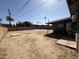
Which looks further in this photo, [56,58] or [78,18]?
[56,58]

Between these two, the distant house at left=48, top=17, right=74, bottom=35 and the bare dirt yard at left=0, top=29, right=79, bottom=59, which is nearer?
the bare dirt yard at left=0, top=29, right=79, bottom=59

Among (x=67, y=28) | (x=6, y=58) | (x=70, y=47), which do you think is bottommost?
(x=6, y=58)

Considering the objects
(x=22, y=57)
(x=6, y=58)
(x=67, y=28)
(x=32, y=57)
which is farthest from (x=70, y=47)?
(x=67, y=28)

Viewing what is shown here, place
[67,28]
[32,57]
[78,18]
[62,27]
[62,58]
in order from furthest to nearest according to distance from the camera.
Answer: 1. [62,27]
2. [67,28]
3. [32,57]
4. [62,58]
5. [78,18]

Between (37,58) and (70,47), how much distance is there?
3630mm

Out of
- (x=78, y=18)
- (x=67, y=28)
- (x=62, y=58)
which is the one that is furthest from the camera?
(x=67, y=28)

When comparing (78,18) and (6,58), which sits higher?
(78,18)

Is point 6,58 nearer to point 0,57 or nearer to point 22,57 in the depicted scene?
point 0,57

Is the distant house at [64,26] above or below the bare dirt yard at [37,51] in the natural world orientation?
above

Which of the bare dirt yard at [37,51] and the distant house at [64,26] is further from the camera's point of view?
the distant house at [64,26]

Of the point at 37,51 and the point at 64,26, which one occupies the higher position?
the point at 64,26

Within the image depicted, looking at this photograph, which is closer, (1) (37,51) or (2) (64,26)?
(1) (37,51)

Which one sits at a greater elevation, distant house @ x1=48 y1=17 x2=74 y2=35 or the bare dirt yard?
distant house @ x1=48 y1=17 x2=74 y2=35

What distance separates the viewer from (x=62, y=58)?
777 cm
